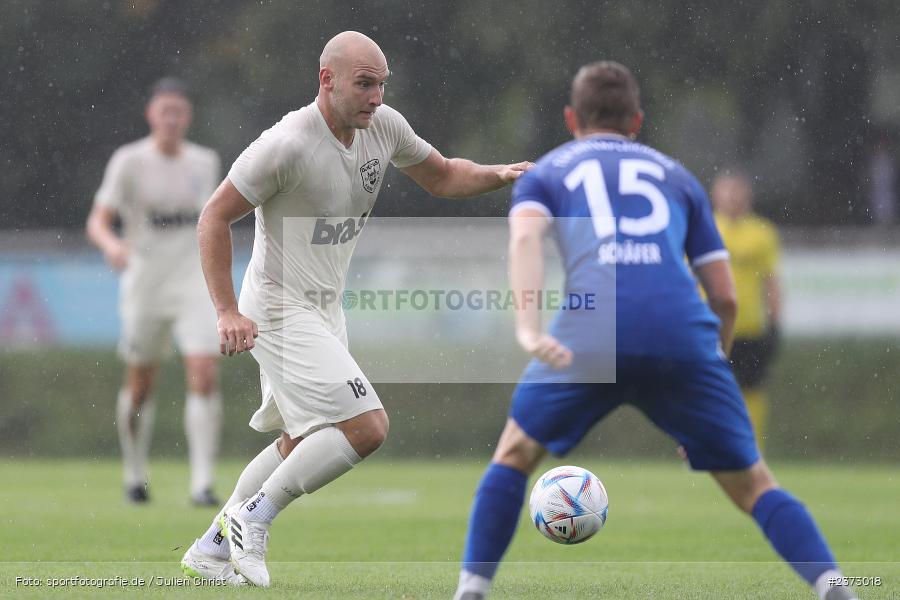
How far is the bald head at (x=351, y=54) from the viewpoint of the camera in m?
5.39

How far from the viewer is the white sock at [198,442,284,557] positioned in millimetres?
5590

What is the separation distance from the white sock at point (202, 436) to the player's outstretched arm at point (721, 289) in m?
5.02

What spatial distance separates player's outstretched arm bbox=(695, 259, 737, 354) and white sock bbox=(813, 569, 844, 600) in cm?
75

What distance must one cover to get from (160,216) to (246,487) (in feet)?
14.0

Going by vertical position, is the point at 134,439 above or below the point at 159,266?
below

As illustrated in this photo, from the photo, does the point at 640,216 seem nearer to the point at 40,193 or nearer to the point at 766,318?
the point at 766,318

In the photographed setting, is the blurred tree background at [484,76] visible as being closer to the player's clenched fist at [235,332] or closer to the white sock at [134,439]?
the white sock at [134,439]

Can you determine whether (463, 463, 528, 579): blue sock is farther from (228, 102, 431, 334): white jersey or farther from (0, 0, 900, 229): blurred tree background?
(0, 0, 900, 229): blurred tree background

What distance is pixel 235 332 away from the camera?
514 cm

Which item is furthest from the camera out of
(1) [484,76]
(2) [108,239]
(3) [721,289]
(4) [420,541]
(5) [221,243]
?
(1) [484,76]

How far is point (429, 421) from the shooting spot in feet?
46.1

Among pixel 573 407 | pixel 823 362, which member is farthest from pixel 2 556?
pixel 823 362

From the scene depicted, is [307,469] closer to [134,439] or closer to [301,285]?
[301,285]

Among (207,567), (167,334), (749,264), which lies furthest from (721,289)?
(749,264)
